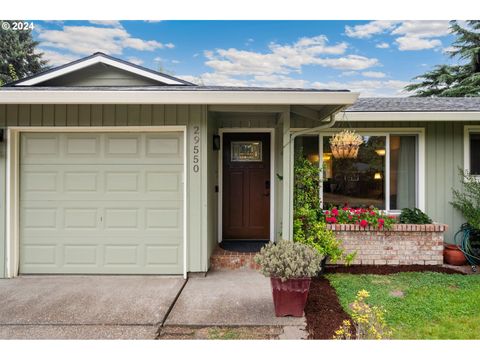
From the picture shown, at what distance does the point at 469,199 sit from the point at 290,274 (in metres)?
4.21

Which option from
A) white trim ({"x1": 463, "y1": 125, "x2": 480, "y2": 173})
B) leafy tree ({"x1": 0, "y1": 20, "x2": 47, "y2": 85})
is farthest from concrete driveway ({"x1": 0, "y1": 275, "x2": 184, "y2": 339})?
leafy tree ({"x1": 0, "y1": 20, "x2": 47, "y2": 85})

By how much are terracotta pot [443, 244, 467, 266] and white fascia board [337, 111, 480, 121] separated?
211cm

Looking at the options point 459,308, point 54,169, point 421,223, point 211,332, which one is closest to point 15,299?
point 54,169

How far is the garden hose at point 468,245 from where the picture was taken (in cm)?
497

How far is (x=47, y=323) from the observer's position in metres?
2.94

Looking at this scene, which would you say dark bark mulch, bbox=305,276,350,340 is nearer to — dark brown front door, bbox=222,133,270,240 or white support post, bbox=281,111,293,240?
white support post, bbox=281,111,293,240

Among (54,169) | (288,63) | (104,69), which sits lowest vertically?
(54,169)

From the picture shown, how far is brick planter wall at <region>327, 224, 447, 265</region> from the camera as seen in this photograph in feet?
15.8

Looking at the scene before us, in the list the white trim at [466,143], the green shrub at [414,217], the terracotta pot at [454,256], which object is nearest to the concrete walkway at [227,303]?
the green shrub at [414,217]

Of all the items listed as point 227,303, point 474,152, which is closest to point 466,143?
point 474,152

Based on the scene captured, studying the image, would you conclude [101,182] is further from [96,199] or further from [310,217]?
[310,217]
